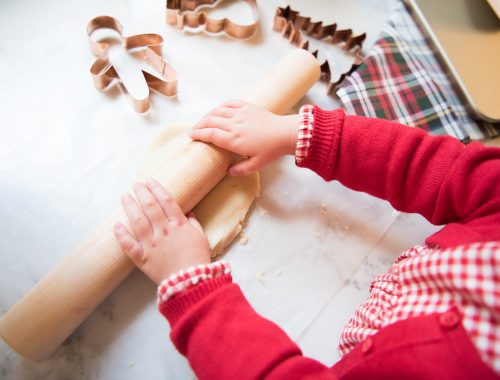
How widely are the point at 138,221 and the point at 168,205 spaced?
5cm

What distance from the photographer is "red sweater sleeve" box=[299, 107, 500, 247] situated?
22.5 inches

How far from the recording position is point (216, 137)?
669 millimetres

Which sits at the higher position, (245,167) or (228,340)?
(245,167)

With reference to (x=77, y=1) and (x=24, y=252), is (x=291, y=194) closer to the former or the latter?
(x=24, y=252)

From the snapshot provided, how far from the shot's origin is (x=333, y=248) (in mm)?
750

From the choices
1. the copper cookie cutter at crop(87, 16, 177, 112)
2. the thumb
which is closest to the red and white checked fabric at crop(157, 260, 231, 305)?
the thumb

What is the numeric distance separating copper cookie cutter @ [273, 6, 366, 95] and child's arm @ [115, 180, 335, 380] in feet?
1.69

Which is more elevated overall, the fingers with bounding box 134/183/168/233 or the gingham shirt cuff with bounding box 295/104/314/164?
the fingers with bounding box 134/183/168/233

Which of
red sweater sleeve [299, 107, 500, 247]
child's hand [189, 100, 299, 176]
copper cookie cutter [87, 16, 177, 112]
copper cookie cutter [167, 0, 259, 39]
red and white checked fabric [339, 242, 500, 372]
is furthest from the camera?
copper cookie cutter [167, 0, 259, 39]

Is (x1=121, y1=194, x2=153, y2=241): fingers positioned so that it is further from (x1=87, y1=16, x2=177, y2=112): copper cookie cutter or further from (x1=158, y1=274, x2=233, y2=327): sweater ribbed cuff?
(x1=87, y1=16, x2=177, y2=112): copper cookie cutter

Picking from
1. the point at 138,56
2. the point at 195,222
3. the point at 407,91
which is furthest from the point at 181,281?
the point at 407,91

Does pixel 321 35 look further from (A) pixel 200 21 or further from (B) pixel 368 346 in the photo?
(B) pixel 368 346

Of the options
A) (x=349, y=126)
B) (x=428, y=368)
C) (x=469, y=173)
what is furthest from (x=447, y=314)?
(x=349, y=126)

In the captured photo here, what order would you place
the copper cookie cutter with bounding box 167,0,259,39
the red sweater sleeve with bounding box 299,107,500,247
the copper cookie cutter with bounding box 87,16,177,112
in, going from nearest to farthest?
1. the red sweater sleeve with bounding box 299,107,500,247
2. the copper cookie cutter with bounding box 87,16,177,112
3. the copper cookie cutter with bounding box 167,0,259,39
